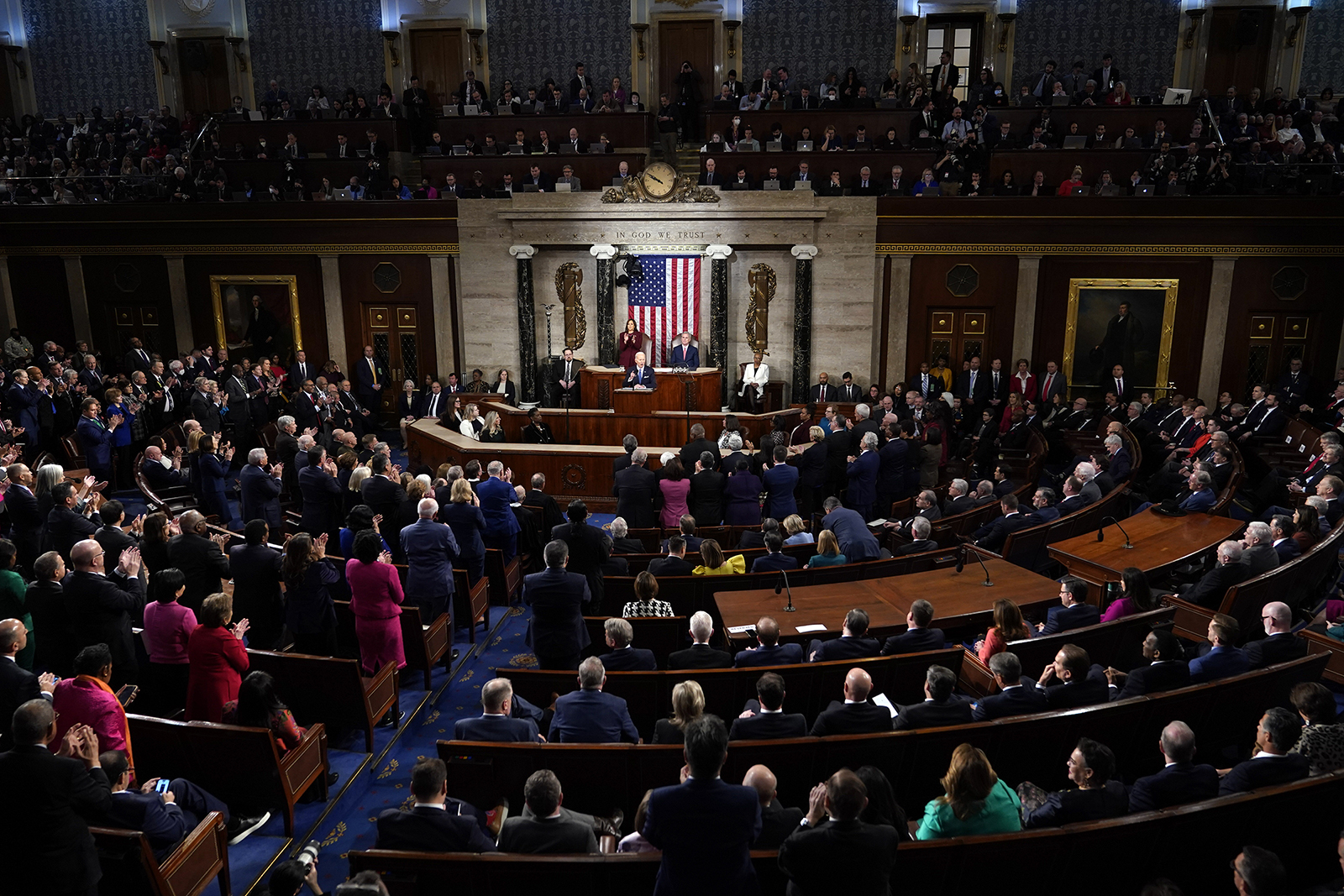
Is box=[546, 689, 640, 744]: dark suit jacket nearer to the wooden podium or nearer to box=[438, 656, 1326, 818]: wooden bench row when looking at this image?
box=[438, 656, 1326, 818]: wooden bench row

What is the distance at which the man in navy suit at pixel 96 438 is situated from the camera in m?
11.3

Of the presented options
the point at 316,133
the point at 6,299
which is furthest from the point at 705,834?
the point at 6,299

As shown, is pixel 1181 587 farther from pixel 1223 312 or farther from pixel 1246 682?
pixel 1223 312

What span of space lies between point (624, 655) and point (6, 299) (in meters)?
17.8

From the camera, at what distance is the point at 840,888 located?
323cm

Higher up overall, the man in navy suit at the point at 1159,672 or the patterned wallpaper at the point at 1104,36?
the patterned wallpaper at the point at 1104,36

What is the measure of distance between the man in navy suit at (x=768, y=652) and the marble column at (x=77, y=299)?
16.8 meters

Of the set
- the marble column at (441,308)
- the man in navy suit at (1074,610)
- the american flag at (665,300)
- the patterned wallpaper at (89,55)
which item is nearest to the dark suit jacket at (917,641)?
the man in navy suit at (1074,610)

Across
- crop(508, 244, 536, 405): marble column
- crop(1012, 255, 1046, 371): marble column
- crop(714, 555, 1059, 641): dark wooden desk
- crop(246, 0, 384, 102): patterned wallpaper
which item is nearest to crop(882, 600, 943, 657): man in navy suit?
crop(714, 555, 1059, 641): dark wooden desk

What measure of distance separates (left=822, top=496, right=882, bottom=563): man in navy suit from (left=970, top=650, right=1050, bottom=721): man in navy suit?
2620 millimetres

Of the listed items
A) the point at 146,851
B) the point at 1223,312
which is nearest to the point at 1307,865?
the point at 146,851

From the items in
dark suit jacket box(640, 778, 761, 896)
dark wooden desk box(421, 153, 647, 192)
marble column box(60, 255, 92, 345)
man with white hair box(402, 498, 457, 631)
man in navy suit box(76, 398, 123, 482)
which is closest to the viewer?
dark suit jacket box(640, 778, 761, 896)

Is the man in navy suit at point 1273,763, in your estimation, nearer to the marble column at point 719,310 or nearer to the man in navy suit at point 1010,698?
the man in navy suit at point 1010,698

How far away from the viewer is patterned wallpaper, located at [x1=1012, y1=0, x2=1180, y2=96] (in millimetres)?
17922
